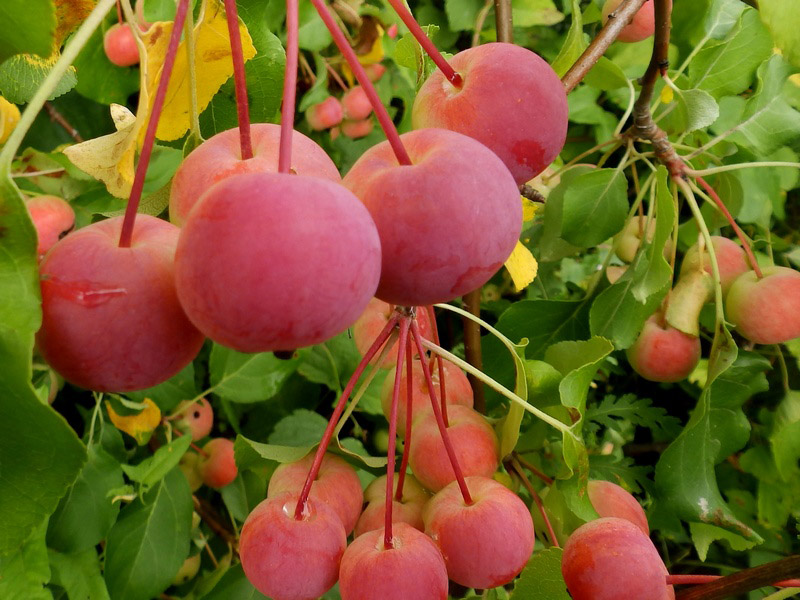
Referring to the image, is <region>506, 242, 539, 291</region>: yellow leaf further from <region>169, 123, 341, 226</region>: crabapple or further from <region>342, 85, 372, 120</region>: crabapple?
<region>342, 85, 372, 120</region>: crabapple

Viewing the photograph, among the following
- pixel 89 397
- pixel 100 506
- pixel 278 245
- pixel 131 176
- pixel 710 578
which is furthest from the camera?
pixel 89 397

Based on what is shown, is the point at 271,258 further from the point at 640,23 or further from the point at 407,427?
the point at 640,23

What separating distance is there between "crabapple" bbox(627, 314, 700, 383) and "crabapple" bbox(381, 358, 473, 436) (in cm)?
25

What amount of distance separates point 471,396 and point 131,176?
44 cm

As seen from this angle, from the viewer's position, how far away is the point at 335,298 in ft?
0.98

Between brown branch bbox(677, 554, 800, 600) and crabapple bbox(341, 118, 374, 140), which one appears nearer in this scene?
brown branch bbox(677, 554, 800, 600)

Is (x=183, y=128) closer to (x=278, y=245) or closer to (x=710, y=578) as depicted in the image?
(x=278, y=245)

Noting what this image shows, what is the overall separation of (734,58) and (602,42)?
0.29 m

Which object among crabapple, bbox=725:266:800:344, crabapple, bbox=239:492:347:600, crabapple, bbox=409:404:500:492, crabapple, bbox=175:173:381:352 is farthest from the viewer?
crabapple, bbox=725:266:800:344

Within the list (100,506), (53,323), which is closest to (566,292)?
(100,506)

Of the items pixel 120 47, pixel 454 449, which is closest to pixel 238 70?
pixel 454 449

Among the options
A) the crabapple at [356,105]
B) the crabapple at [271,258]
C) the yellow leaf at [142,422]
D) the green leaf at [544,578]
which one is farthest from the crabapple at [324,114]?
the crabapple at [271,258]

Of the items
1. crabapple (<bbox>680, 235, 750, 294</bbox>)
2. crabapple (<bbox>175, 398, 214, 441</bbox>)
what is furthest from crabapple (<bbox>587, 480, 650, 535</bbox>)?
crabapple (<bbox>175, 398, 214, 441</bbox>)

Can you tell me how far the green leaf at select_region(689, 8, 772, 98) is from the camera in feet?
2.86
